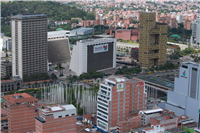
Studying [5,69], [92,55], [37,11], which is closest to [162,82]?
[92,55]

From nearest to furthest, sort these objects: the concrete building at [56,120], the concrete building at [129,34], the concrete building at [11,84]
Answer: the concrete building at [56,120] < the concrete building at [11,84] < the concrete building at [129,34]

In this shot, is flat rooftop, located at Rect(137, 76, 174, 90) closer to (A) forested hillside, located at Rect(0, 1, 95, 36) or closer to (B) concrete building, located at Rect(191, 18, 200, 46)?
(B) concrete building, located at Rect(191, 18, 200, 46)

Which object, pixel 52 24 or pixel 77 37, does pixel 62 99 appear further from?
pixel 52 24

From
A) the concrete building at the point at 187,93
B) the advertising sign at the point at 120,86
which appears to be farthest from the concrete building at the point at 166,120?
the advertising sign at the point at 120,86

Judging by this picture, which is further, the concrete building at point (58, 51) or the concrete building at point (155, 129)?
the concrete building at point (58, 51)

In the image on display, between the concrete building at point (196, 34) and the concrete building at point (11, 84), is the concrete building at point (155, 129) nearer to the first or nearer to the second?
the concrete building at point (11, 84)

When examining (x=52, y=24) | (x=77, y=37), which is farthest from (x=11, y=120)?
(x=52, y=24)
